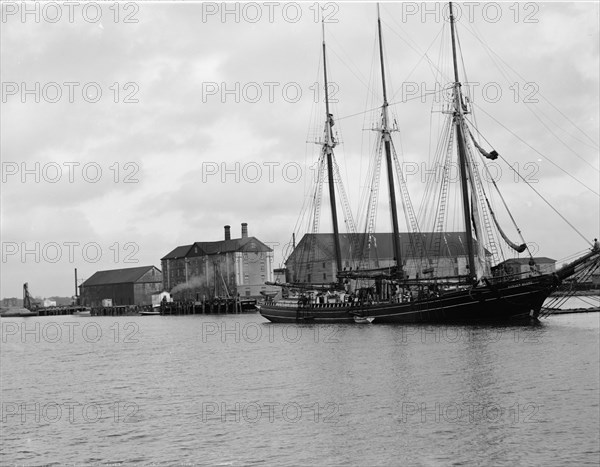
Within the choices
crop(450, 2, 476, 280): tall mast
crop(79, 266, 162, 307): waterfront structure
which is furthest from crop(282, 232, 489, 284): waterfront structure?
crop(450, 2, 476, 280): tall mast

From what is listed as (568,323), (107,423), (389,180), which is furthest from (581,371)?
(389,180)

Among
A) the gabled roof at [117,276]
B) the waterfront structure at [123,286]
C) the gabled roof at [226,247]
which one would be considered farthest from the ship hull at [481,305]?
the gabled roof at [117,276]

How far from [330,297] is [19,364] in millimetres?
33758

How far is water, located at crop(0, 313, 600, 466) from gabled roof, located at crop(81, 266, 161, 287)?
123 metres

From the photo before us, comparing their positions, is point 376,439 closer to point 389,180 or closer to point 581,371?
point 581,371

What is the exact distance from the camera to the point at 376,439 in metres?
22.0

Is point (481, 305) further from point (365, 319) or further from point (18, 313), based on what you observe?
point (18, 313)

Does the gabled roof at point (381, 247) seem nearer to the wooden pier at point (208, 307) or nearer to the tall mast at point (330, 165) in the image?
the wooden pier at point (208, 307)

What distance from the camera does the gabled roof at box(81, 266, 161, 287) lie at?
555 ft

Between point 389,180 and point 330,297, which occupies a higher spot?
point 389,180

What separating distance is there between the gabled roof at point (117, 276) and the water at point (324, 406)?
123 m

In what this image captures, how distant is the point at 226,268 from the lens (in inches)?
5497

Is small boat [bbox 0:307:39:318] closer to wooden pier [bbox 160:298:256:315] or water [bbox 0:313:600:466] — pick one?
wooden pier [bbox 160:298:256:315]

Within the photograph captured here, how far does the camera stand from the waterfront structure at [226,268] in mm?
138500
